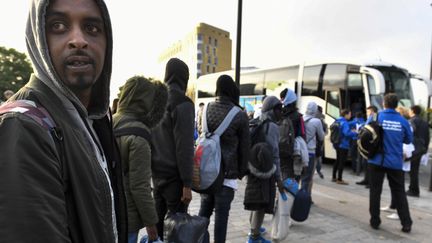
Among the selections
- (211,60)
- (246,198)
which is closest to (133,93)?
(246,198)

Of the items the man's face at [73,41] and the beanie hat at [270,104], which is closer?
the man's face at [73,41]

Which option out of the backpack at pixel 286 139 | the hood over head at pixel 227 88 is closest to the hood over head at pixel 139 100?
the hood over head at pixel 227 88

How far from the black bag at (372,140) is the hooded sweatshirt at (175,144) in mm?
3576

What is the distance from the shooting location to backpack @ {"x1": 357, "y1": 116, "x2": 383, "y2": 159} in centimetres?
544

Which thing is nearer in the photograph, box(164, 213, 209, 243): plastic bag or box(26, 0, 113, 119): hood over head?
box(26, 0, 113, 119): hood over head

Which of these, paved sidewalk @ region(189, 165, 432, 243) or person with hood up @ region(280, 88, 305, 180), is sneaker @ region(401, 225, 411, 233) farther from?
person with hood up @ region(280, 88, 305, 180)

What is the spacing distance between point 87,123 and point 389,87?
13119 millimetres

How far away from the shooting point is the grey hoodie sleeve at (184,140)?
9.94ft

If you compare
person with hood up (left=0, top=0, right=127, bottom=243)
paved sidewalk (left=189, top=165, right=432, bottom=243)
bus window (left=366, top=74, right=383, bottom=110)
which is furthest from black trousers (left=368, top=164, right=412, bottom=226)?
bus window (left=366, top=74, right=383, bottom=110)

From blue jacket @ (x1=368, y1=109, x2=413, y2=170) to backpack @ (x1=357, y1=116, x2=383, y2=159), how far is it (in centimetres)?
7

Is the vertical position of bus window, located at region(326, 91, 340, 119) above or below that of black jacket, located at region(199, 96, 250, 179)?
above

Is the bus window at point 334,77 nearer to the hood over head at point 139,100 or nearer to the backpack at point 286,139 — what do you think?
the backpack at point 286,139

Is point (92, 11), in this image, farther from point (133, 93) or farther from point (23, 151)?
point (133, 93)

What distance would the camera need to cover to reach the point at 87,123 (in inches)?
47.2
